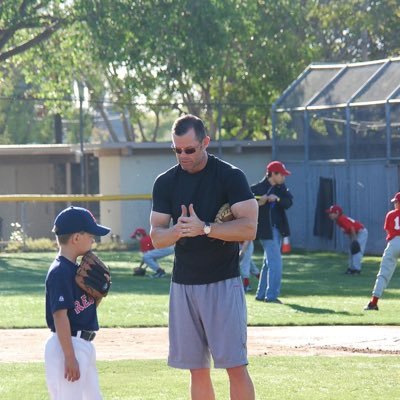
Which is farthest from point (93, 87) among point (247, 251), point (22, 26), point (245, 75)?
point (247, 251)

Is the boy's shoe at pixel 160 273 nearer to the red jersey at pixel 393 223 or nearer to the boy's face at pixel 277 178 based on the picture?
the boy's face at pixel 277 178

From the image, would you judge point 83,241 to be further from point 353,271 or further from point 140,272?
point 353,271

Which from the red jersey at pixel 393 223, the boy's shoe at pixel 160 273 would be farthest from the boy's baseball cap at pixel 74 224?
the boy's shoe at pixel 160 273

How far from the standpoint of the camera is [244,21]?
3300cm

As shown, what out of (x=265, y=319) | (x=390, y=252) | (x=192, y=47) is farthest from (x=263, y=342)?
(x=192, y=47)

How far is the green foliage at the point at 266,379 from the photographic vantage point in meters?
8.55

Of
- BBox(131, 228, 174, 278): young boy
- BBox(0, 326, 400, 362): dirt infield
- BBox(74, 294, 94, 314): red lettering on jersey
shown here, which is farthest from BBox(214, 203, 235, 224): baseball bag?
BBox(131, 228, 174, 278): young boy

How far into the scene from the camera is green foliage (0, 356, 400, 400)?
855 centimetres

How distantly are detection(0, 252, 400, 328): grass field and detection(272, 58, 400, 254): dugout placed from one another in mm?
2035

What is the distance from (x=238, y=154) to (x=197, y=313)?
2555 centimetres

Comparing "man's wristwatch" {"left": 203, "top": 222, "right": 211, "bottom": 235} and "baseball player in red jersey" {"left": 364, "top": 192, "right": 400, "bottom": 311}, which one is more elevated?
"man's wristwatch" {"left": 203, "top": 222, "right": 211, "bottom": 235}

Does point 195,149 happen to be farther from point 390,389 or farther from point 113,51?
point 113,51

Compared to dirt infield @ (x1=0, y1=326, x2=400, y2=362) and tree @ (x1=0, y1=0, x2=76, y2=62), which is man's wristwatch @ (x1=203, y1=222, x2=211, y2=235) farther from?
tree @ (x1=0, y1=0, x2=76, y2=62)

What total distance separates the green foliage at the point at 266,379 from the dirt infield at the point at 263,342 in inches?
21.5
